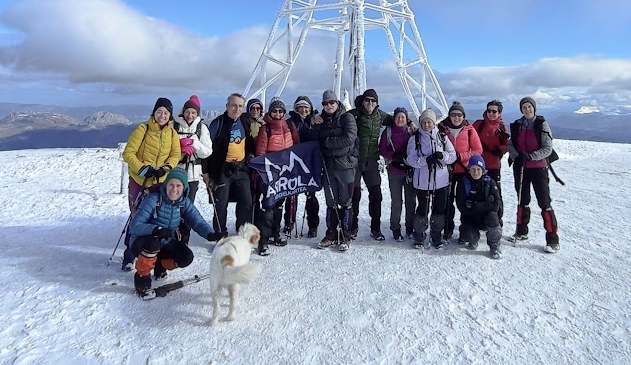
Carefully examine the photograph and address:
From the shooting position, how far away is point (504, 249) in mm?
6078

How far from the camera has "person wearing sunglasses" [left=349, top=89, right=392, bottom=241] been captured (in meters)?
6.25

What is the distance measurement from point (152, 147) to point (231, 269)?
2411 mm

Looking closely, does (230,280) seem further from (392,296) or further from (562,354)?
(562,354)

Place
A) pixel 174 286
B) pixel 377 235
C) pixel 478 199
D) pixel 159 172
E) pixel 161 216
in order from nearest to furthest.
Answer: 1. pixel 174 286
2. pixel 161 216
3. pixel 159 172
4. pixel 478 199
5. pixel 377 235

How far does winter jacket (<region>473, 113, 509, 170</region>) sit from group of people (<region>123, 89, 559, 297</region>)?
15 millimetres

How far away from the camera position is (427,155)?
19.4 ft

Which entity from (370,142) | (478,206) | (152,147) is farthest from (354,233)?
(152,147)

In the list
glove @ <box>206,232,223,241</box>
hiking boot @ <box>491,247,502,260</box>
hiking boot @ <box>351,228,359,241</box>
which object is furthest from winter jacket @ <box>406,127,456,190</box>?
glove @ <box>206,232,223,241</box>

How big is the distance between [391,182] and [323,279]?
229 centimetres

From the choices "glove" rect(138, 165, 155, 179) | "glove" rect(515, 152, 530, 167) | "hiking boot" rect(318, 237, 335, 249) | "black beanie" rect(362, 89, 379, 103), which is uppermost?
"black beanie" rect(362, 89, 379, 103)

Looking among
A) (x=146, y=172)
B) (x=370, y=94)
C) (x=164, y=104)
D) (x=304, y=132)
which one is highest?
(x=370, y=94)

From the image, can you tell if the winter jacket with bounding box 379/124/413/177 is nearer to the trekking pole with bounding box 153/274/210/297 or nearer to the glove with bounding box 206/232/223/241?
the glove with bounding box 206/232/223/241

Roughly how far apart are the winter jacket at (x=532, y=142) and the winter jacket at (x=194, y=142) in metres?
4.75

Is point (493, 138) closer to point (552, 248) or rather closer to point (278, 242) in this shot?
point (552, 248)
